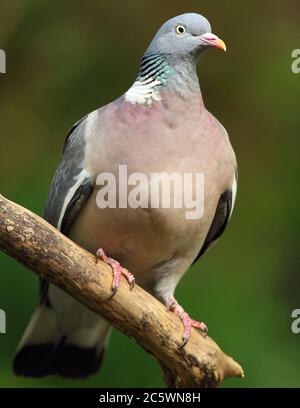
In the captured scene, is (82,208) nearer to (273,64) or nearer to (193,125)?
(193,125)

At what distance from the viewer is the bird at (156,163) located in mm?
2859

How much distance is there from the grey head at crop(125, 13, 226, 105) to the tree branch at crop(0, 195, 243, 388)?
554mm

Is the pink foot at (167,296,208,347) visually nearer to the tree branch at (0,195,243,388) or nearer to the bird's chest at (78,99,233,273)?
the tree branch at (0,195,243,388)

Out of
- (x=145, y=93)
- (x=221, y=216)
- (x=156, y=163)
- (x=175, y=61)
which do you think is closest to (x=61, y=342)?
(x=221, y=216)

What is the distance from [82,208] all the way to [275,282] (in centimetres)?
132

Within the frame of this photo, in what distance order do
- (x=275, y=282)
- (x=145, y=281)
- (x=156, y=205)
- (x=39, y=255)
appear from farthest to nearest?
(x=275, y=282) < (x=145, y=281) < (x=156, y=205) < (x=39, y=255)

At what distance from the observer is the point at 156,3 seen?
13.8 feet

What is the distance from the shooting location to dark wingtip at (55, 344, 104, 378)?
3.28 meters

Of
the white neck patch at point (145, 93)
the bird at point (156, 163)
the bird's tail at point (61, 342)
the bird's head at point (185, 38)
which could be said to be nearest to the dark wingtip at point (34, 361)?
the bird's tail at point (61, 342)

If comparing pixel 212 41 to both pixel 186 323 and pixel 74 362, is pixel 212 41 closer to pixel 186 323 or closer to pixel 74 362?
pixel 186 323

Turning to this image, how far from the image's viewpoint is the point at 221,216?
312 cm

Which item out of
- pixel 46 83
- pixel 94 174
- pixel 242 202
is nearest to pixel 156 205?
pixel 94 174

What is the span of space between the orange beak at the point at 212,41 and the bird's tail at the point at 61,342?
932 millimetres

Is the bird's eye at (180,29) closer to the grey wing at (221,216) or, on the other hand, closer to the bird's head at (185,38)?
the bird's head at (185,38)
